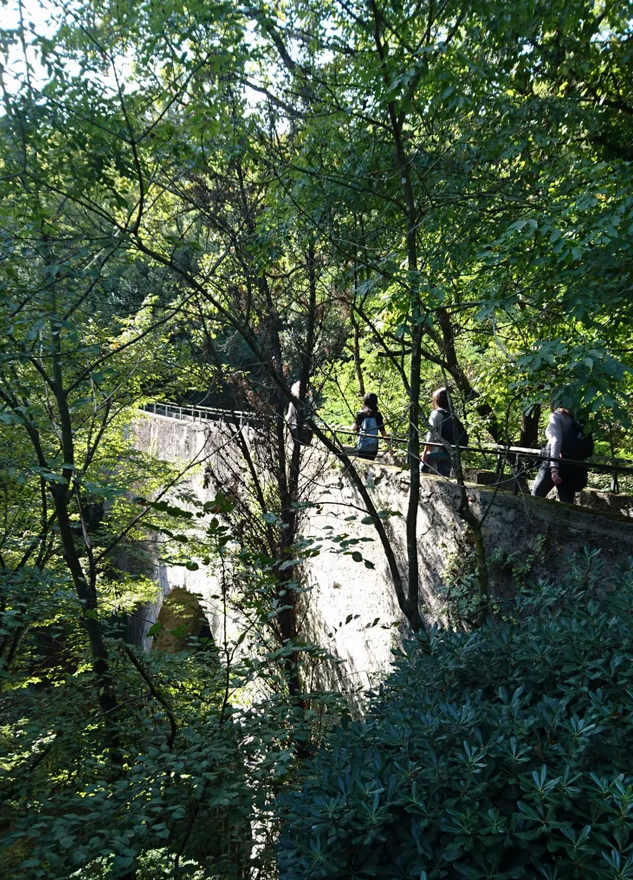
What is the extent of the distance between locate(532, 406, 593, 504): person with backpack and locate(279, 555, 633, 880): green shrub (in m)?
2.76

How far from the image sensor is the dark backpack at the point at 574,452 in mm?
5645

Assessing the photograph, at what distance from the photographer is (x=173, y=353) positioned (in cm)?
759

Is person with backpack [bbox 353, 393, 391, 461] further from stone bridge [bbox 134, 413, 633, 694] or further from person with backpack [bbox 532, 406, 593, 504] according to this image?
person with backpack [bbox 532, 406, 593, 504]

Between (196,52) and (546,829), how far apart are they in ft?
13.7

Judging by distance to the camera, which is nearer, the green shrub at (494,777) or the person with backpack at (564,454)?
the green shrub at (494,777)

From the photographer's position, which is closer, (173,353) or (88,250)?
(88,250)

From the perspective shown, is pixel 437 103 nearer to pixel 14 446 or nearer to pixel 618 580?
pixel 618 580

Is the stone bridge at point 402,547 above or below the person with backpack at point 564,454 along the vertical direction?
below

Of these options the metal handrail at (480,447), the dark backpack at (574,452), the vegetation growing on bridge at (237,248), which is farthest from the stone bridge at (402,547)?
the vegetation growing on bridge at (237,248)

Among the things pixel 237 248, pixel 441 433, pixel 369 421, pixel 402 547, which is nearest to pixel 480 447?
pixel 441 433

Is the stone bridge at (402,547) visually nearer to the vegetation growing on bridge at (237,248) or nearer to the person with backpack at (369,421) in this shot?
the person with backpack at (369,421)

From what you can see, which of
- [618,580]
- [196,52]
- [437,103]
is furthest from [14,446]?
[618,580]

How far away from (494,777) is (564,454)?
4102mm

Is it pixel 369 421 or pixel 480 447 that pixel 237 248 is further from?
pixel 369 421
